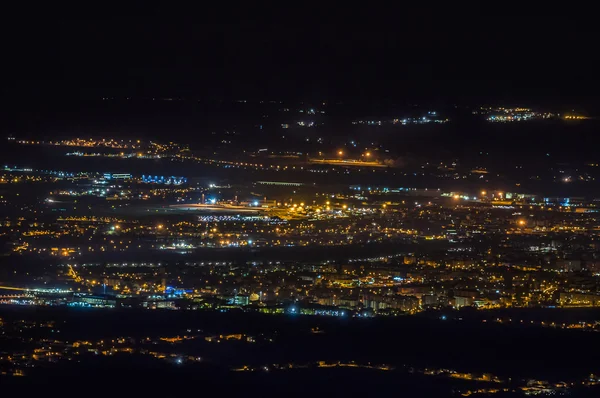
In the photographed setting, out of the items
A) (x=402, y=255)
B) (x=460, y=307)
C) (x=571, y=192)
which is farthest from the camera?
(x=571, y=192)

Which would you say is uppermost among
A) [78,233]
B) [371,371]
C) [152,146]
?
[152,146]

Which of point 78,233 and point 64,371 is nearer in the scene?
point 64,371

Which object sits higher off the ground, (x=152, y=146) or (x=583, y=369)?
(x=152, y=146)

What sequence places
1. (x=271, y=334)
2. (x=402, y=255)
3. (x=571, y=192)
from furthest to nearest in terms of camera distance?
(x=571, y=192), (x=402, y=255), (x=271, y=334)

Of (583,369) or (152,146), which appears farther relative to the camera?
(152,146)

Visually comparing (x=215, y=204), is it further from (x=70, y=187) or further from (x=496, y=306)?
(x=496, y=306)

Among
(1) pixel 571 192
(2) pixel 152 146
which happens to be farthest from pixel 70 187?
(1) pixel 571 192

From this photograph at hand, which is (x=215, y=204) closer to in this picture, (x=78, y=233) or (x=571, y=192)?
(x=78, y=233)

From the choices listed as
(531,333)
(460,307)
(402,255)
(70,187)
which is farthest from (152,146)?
(531,333)

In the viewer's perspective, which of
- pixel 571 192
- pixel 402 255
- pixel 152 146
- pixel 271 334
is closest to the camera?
pixel 271 334
